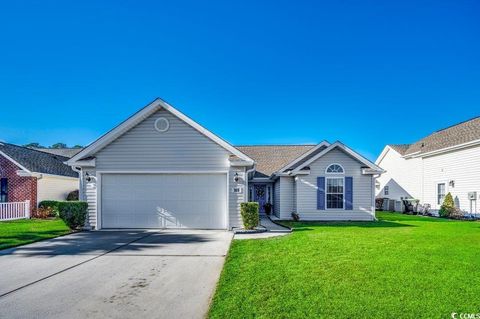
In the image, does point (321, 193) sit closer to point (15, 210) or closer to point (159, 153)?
point (159, 153)

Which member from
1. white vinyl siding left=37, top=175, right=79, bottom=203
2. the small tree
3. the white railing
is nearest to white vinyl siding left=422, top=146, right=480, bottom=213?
the small tree

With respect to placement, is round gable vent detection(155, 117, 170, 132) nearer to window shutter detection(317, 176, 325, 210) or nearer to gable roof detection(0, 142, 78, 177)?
window shutter detection(317, 176, 325, 210)

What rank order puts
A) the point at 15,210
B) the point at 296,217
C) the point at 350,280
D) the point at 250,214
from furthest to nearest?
the point at 15,210, the point at 296,217, the point at 250,214, the point at 350,280

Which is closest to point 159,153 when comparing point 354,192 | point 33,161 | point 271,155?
point 354,192

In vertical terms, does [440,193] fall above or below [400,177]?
below

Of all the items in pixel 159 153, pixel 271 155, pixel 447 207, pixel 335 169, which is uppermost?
pixel 271 155

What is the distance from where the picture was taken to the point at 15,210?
1791cm

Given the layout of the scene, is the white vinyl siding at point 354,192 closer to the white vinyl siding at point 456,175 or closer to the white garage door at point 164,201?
the white garage door at point 164,201

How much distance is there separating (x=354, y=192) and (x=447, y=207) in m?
7.17

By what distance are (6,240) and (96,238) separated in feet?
9.17

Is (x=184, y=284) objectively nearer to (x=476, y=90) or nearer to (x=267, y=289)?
(x=267, y=289)

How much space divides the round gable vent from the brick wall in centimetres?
1090

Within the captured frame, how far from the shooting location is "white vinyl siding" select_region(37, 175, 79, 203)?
19562mm

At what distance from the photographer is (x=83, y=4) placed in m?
13.0
